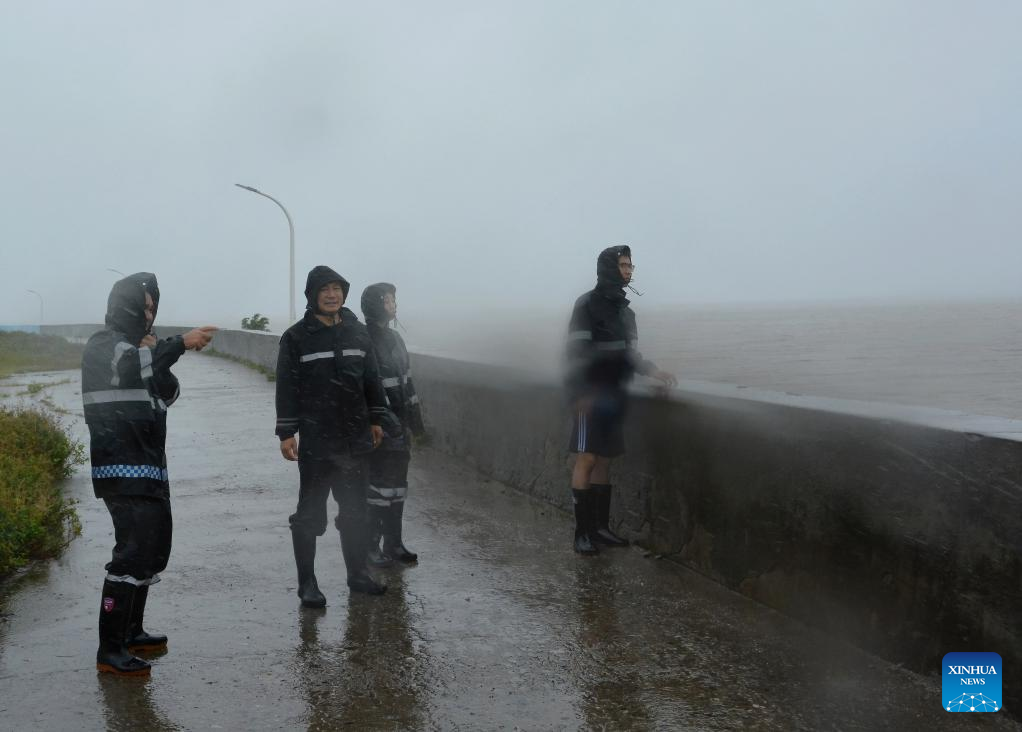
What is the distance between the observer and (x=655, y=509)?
611 centimetres

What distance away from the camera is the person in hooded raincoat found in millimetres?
6160

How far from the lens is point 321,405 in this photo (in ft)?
17.1

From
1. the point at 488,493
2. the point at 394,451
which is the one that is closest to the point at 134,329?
the point at 394,451

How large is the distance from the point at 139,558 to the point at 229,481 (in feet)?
15.2

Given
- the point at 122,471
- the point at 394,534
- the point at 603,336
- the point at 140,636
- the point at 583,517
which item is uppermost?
the point at 603,336

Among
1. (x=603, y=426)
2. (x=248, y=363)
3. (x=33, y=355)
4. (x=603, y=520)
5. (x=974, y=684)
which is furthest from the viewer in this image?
(x=33, y=355)

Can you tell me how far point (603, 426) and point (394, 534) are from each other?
1.46m

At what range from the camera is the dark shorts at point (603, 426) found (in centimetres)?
623

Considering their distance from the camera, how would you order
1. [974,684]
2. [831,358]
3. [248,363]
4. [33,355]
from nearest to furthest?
[974,684] → [248,363] → [33,355] → [831,358]

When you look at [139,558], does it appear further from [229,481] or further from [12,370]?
[12,370]

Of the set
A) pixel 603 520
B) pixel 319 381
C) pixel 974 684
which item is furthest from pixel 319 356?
pixel 974 684

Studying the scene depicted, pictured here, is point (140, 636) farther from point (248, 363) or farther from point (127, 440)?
point (248, 363)

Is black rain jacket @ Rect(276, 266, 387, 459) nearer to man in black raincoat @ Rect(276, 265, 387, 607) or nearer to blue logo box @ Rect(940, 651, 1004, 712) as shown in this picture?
man in black raincoat @ Rect(276, 265, 387, 607)

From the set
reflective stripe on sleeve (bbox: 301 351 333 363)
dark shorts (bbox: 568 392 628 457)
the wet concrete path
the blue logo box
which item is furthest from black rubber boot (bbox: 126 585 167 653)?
the blue logo box
